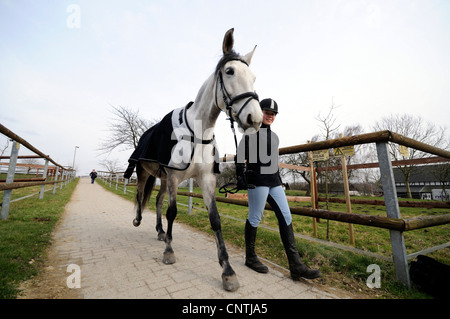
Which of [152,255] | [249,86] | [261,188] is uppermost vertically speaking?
[249,86]

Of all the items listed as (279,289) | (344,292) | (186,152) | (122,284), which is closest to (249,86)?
(186,152)

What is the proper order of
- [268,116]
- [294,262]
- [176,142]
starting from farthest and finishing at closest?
[176,142]
[268,116]
[294,262]

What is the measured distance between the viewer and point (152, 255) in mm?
2785

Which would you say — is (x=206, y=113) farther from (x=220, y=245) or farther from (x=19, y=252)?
(x=19, y=252)

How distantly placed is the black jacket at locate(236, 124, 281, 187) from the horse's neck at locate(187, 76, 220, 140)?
18.4 inches

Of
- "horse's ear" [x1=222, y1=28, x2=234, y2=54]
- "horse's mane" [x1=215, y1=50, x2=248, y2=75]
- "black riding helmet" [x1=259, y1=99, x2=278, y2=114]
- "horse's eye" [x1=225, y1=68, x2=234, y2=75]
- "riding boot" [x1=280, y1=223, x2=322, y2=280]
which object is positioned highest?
"horse's ear" [x1=222, y1=28, x2=234, y2=54]

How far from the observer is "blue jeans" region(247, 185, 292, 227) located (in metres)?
2.28

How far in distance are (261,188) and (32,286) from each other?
252cm

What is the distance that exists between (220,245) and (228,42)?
2.46m

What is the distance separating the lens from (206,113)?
2502mm

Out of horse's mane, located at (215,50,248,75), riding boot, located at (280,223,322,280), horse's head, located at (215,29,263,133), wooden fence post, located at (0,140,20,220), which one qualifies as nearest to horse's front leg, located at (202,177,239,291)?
riding boot, located at (280,223,322,280)

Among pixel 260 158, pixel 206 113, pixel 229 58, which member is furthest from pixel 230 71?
pixel 260 158

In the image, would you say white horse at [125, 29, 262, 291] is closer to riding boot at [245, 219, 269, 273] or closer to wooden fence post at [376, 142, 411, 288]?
riding boot at [245, 219, 269, 273]
